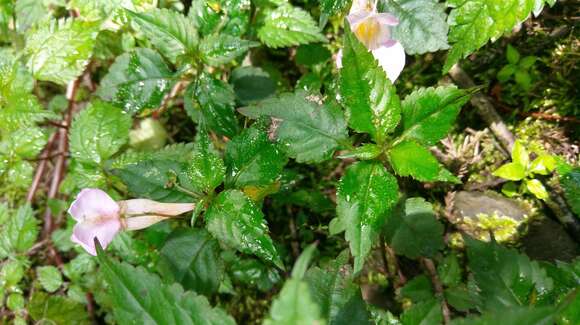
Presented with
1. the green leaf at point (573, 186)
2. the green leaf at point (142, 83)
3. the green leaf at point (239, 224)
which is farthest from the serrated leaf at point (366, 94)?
the green leaf at point (142, 83)

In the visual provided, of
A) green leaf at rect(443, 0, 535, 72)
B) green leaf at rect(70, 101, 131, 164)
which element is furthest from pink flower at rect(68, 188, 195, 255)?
green leaf at rect(443, 0, 535, 72)

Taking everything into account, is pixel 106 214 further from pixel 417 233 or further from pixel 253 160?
pixel 417 233

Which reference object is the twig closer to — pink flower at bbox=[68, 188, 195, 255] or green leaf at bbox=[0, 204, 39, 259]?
pink flower at bbox=[68, 188, 195, 255]

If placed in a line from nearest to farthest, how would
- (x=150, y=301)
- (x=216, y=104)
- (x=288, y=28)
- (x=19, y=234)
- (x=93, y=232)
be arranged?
(x=150, y=301)
(x=93, y=232)
(x=216, y=104)
(x=288, y=28)
(x=19, y=234)

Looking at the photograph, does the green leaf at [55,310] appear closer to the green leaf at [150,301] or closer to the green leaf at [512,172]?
the green leaf at [150,301]

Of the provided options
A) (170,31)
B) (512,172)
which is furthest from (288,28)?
(512,172)

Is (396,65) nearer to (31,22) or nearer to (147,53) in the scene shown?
(147,53)

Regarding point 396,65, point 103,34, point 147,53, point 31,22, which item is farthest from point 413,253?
point 31,22

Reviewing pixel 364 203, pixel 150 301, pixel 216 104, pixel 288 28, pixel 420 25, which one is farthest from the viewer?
pixel 288 28
